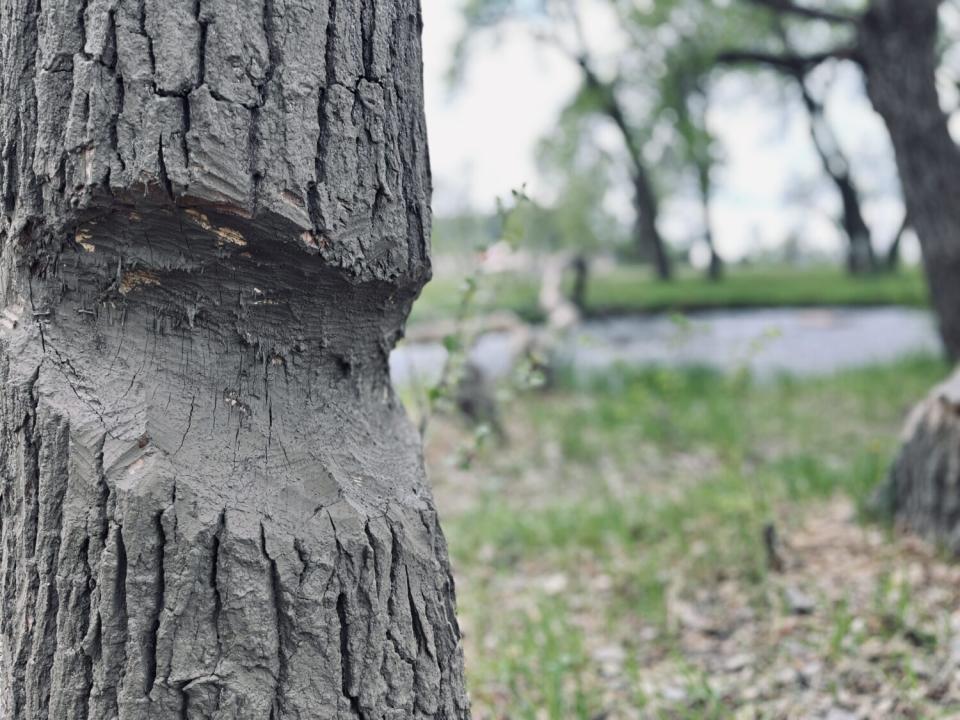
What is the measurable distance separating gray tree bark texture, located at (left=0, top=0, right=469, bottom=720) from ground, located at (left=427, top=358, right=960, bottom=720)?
1031 millimetres

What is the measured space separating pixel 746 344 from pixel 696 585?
7048 mm

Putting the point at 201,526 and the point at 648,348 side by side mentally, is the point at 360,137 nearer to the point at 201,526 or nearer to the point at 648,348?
the point at 201,526

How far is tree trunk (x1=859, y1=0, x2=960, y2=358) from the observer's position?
581cm

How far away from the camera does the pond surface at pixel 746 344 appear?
27.7 feet

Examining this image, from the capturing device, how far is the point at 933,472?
315 cm

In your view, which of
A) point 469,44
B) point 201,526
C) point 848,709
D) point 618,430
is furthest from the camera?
point 469,44

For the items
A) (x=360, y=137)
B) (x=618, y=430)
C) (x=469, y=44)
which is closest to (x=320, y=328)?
(x=360, y=137)

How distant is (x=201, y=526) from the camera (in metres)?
1.19

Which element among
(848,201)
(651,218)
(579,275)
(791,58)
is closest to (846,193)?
(848,201)

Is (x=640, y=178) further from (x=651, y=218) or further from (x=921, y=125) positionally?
(x=921, y=125)

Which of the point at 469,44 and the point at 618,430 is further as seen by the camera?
the point at 469,44

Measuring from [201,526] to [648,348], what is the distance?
10013 mm

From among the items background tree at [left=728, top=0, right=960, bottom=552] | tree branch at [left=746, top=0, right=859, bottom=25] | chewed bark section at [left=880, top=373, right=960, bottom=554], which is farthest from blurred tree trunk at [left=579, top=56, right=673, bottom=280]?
chewed bark section at [left=880, top=373, right=960, bottom=554]

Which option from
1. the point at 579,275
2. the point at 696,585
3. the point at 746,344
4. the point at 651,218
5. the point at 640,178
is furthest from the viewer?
the point at 651,218
